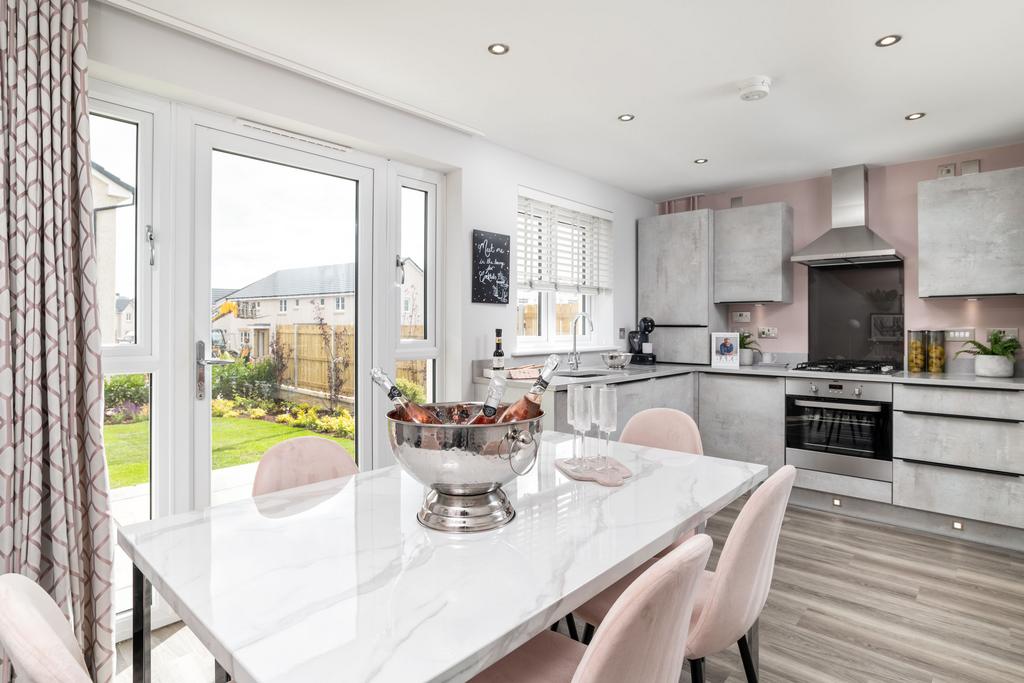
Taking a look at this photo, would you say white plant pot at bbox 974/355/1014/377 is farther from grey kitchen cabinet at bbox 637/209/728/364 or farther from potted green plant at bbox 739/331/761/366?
grey kitchen cabinet at bbox 637/209/728/364

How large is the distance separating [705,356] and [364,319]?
113 inches

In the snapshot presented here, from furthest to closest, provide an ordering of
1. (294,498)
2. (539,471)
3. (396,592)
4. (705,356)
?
(705,356), (539,471), (294,498), (396,592)

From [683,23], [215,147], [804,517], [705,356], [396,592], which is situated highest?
[683,23]

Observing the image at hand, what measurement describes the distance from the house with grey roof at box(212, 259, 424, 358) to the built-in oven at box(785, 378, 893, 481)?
3.04 metres

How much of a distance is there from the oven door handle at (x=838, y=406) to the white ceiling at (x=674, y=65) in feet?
5.50

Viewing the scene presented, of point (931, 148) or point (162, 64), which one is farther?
point (931, 148)

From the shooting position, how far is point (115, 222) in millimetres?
2180

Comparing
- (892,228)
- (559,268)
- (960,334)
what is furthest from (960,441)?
(559,268)

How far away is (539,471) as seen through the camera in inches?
66.1

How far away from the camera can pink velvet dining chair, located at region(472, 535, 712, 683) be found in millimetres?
794

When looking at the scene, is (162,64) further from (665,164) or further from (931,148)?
(931,148)

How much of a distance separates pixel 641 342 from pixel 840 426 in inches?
62.9

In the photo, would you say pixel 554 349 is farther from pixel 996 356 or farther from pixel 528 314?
pixel 996 356

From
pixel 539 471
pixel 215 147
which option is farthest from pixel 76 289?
pixel 539 471
